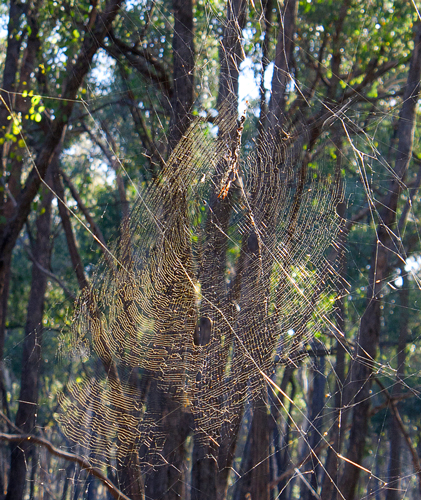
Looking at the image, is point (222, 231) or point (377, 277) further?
point (377, 277)

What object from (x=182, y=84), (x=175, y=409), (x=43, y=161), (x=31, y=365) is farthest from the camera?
(x=43, y=161)

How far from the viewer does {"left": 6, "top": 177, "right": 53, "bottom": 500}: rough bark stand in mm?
2342

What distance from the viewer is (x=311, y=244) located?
1.94m

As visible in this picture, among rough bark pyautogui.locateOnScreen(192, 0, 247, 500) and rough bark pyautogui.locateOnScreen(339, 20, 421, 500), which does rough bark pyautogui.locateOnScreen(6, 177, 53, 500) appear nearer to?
rough bark pyautogui.locateOnScreen(192, 0, 247, 500)

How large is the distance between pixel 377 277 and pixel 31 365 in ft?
6.63

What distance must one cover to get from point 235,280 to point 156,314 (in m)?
0.40

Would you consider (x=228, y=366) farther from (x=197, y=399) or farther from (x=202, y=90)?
(x=202, y=90)

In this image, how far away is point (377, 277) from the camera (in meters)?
2.64

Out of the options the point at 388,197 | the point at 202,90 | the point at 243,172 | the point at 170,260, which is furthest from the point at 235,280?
the point at 388,197

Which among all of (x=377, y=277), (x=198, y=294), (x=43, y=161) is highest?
(x=43, y=161)

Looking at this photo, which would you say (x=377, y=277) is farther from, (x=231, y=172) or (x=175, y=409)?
(x=175, y=409)

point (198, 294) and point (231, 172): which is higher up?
point (231, 172)

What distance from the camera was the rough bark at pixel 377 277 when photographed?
7.42ft

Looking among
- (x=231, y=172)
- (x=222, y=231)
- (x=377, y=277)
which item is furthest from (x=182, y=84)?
(x=377, y=277)
